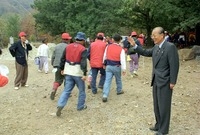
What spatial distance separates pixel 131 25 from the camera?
3572 cm

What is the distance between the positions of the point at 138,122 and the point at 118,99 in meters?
2.00

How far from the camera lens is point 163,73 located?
6004 mm

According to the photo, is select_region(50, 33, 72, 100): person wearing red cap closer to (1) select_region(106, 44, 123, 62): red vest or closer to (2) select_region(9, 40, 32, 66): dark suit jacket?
(1) select_region(106, 44, 123, 62): red vest

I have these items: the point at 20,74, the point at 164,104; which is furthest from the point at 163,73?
the point at 20,74

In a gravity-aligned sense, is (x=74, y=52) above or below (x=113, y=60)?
above

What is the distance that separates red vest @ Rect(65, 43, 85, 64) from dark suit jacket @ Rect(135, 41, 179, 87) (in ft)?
6.91

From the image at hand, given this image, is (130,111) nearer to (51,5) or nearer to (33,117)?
(33,117)

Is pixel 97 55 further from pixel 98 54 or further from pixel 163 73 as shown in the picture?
pixel 163 73

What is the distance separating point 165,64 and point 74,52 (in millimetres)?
2530

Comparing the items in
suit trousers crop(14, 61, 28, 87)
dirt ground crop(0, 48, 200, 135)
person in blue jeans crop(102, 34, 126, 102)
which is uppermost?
person in blue jeans crop(102, 34, 126, 102)

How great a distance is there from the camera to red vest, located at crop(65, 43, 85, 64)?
25.2 feet

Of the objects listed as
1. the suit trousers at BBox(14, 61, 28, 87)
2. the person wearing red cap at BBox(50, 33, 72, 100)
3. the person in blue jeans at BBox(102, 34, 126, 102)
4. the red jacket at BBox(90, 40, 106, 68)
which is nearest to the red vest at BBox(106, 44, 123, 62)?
the person in blue jeans at BBox(102, 34, 126, 102)

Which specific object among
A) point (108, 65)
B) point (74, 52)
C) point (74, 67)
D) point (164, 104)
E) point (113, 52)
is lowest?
point (164, 104)

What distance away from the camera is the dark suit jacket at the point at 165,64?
583 cm
